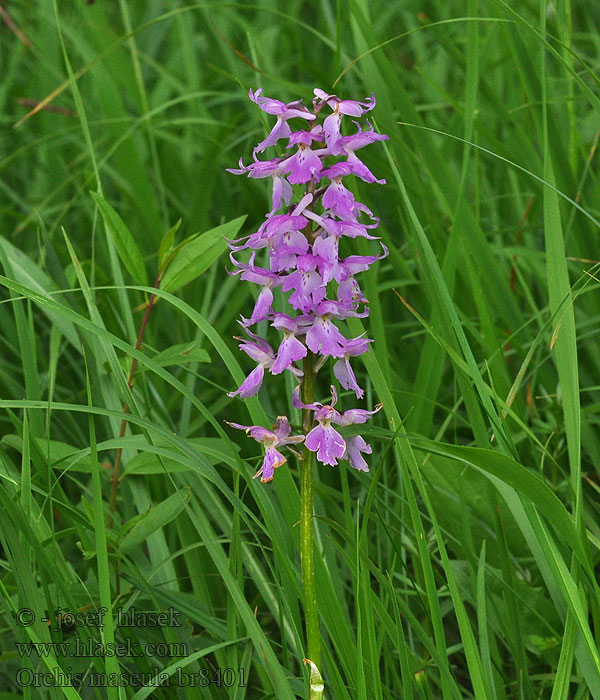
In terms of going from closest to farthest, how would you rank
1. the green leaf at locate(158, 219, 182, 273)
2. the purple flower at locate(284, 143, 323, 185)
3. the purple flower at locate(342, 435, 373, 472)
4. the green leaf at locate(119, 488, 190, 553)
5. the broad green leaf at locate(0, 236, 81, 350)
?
1. the purple flower at locate(284, 143, 323, 185)
2. the purple flower at locate(342, 435, 373, 472)
3. the green leaf at locate(119, 488, 190, 553)
4. the green leaf at locate(158, 219, 182, 273)
5. the broad green leaf at locate(0, 236, 81, 350)

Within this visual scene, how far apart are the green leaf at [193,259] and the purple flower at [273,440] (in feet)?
2.52

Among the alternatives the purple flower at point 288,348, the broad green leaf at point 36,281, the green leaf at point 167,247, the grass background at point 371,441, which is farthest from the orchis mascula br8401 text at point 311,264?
the broad green leaf at point 36,281

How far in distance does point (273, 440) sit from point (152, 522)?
1.68 feet

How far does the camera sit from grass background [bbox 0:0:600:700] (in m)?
1.64

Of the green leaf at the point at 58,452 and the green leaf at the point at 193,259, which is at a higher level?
the green leaf at the point at 193,259

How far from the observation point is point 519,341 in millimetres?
2729

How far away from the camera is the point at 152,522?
189 centimetres

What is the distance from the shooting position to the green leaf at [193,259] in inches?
86.0

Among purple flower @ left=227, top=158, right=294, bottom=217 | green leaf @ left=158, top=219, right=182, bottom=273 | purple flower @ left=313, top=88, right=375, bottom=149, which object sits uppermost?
purple flower @ left=313, top=88, right=375, bottom=149

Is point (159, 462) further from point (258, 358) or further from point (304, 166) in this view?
point (304, 166)

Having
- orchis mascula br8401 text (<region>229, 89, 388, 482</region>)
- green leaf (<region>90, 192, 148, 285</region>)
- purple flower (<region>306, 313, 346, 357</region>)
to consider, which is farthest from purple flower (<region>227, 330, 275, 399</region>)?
green leaf (<region>90, 192, 148, 285</region>)

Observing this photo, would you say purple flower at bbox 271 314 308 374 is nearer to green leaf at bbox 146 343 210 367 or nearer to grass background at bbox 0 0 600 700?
grass background at bbox 0 0 600 700

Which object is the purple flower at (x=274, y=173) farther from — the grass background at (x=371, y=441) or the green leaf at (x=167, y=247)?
the green leaf at (x=167, y=247)

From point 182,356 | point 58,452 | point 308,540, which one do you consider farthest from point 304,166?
point 58,452
